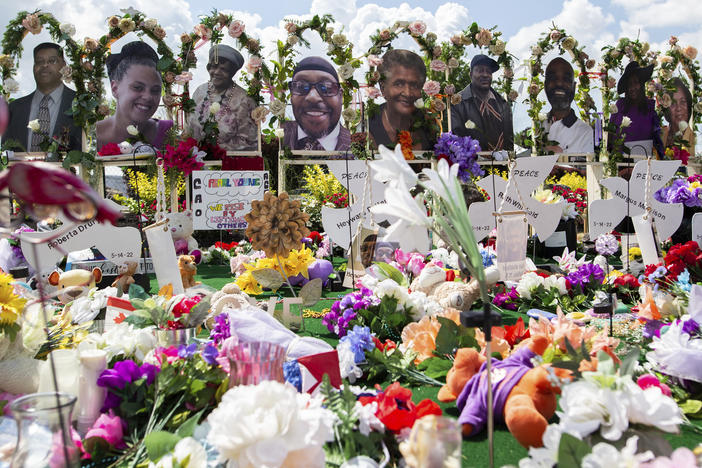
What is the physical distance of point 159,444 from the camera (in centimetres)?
131

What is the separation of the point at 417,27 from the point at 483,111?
62.4 inches

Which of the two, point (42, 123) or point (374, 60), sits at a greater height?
point (374, 60)

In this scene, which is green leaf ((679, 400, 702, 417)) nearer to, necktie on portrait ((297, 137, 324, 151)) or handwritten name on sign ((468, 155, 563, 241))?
handwritten name on sign ((468, 155, 563, 241))

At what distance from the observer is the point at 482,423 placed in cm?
169

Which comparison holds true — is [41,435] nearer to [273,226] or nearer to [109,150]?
[273,226]

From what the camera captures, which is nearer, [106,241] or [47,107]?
[106,241]

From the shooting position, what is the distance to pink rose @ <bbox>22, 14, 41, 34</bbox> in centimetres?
679

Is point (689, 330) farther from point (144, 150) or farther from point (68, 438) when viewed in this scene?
point (144, 150)

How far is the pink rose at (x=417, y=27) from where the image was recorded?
25.8ft

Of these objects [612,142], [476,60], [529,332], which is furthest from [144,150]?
[612,142]

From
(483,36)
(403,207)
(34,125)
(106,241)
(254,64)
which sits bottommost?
(106,241)

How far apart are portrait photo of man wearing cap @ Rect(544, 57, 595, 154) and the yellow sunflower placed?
321 inches

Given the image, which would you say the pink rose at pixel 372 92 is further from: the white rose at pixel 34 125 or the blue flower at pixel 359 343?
the blue flower at pixel 359 343

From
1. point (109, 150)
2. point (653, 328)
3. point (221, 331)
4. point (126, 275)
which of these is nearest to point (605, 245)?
point (653, 328)
